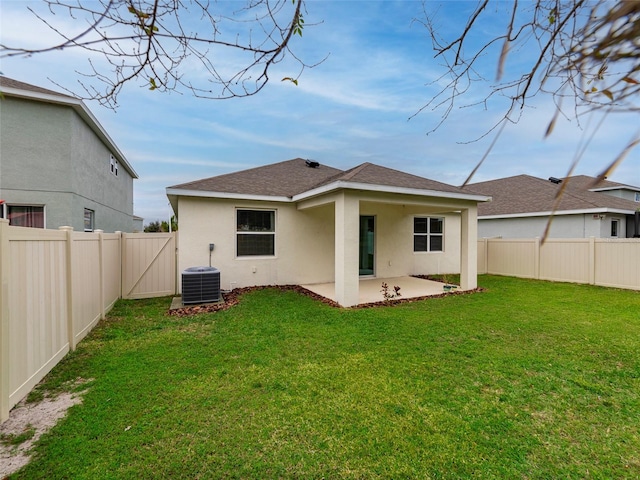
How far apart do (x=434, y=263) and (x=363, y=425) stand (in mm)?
10761

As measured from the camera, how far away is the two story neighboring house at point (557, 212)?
14078 millimetres

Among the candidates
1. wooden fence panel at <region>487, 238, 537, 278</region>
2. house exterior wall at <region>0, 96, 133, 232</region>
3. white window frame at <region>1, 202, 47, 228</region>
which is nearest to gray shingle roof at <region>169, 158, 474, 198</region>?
house exterior wall at <region>0, 96, 133, 232</region>

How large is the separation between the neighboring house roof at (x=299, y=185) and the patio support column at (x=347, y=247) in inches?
17.3

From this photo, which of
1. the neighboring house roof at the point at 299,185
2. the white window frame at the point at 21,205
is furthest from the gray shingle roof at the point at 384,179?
the white window frame at the point at 21,205

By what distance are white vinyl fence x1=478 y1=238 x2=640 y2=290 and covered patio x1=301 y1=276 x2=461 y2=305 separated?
4472 mm

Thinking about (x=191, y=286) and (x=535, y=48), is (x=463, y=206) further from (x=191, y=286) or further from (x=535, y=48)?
(x=191, y=286)

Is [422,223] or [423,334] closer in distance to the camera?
[423,334]

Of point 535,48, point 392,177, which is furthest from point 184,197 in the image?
point 535,48

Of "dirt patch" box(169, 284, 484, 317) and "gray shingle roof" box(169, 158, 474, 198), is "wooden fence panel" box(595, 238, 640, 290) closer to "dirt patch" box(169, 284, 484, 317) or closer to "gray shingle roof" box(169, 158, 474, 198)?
"dirt patch" box(169, 284, 484, 317)

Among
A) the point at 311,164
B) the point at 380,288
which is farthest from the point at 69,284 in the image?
the point at 311,164

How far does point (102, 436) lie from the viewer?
8.50 ft

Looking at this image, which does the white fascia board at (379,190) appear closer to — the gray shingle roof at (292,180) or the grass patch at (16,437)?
the gray shingle roof at (292,180)

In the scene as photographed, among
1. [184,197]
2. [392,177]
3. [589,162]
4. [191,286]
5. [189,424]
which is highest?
[392,177]

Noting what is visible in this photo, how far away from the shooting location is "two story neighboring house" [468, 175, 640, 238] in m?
14.1
